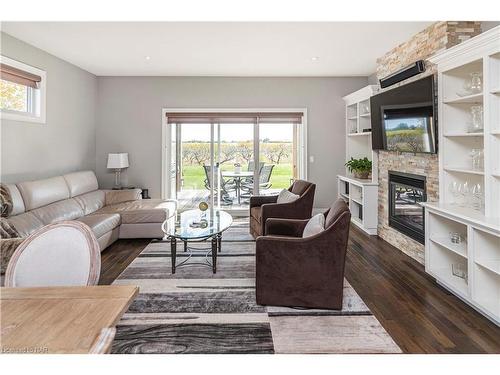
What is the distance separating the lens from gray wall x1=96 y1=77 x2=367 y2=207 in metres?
6.46

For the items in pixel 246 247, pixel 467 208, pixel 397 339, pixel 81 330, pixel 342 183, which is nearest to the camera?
pixel 81 330

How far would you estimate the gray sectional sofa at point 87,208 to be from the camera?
12.1ft

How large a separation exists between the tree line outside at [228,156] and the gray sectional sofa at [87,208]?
4.25 ft

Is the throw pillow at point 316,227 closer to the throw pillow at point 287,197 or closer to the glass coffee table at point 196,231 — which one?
the glass coffee table at point 196,231

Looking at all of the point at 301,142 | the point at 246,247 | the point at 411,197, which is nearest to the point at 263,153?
the point at 301,142

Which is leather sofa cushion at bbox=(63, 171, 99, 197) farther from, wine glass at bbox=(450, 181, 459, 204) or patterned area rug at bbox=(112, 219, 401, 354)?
wine glass at bbox=(450, 181, 459, 204)

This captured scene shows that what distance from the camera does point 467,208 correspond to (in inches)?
124

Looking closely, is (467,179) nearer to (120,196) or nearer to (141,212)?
(141,212)

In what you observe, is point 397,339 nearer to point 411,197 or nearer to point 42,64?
point 411,197

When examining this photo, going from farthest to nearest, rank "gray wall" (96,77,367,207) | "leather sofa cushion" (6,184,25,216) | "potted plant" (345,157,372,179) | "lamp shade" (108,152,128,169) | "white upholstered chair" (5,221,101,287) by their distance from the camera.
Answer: "gray wall" (96,77,367,207) → "lamp shade" (108,152,128,169) → "potted plant" (345,157,372,179) → "leather sofa cushion" (6,184,25,216) → "white upholstered chair" (5,221,101,287)

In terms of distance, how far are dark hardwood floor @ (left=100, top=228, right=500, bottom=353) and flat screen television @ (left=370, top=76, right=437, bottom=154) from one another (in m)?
1.40

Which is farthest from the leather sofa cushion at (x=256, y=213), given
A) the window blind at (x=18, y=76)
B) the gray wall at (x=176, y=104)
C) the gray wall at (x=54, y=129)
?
the window blind at (x=18, y=76)

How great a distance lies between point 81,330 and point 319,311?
202 cm

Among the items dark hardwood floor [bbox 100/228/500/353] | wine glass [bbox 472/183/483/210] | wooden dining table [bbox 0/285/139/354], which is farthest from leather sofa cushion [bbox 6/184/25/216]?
wine glass [bbox 472/183/483/210]
